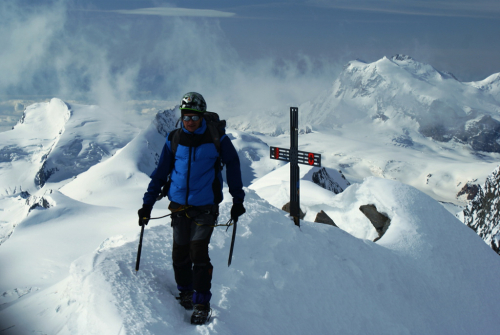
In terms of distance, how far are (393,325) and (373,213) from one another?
653 centimetres

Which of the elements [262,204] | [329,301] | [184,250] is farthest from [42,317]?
[262,204]

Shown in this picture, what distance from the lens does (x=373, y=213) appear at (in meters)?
13.9

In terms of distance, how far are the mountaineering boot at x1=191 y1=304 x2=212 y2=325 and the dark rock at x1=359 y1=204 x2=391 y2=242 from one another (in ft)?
31.5

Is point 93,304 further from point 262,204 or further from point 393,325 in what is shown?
point 393,325

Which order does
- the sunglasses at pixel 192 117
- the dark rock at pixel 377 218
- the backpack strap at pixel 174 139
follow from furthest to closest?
the dark rock at pixel 377 218
the backpack strap at pixel 174 139
the sunglasses at pixel 192 117

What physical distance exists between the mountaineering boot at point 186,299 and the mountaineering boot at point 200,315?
46 cm

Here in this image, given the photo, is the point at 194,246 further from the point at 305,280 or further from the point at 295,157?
the point at 295,157

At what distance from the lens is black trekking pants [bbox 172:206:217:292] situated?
5.29m

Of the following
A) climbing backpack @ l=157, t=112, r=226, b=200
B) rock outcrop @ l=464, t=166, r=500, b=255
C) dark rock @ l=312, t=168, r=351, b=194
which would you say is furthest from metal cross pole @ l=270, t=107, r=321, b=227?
rock outcrop @ l=464, t=166, r=500, b=255

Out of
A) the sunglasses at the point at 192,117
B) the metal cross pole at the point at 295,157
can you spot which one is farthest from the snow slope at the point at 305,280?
the sunglasses at the point at 192,117

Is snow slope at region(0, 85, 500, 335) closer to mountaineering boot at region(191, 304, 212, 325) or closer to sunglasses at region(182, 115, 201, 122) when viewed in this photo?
mountaineering boot at region(191, 304, 212, 325)

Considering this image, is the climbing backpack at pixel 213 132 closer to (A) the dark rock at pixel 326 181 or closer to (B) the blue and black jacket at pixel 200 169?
(B) the blue and black jacket at pixel 200 169

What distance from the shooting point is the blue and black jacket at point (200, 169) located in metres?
5.37

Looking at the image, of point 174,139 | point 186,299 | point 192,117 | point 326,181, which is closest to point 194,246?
point 186,299
